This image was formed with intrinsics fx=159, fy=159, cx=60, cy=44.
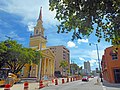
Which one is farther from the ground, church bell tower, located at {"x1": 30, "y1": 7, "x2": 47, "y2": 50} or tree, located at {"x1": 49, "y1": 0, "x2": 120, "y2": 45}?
church bell tower, located at {"x1": 30, "y1": 7, "x2": 47, "y2": 50}

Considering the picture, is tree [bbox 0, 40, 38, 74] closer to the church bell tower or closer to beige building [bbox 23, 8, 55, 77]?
beige building [bbox 23, 8, 55, 77]

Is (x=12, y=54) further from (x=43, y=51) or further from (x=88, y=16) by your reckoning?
(x=43, y=51)

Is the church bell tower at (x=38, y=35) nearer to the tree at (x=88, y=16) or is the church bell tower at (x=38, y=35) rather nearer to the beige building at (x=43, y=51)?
the beige building at (x=43, y=51)

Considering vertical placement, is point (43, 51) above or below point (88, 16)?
above

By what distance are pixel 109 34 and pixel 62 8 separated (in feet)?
8.95

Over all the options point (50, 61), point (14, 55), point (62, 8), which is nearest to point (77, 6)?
point (62, 8)

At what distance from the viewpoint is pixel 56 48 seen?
423ft

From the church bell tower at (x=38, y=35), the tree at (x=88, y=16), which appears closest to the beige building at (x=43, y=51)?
the church bell tower at (x=38, y=35)

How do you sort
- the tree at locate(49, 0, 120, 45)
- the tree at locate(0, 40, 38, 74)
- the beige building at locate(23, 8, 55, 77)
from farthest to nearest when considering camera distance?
the beige building at locate(23, 8, 55, 77)
the tree at locate(0, 40, 38, 74)
the tree at locate(49, 0, 120, 45)

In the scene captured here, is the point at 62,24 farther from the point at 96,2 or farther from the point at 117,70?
the point at 117,70

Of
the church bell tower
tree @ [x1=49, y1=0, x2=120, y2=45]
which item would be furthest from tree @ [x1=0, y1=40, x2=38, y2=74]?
the church bell tower

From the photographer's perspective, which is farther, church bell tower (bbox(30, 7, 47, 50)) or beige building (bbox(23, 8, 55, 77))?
church bell tower (bbox(30, 7, 47, 50))

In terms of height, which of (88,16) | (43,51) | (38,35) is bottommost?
(88,16)

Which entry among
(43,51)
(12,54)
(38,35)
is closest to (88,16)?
(12,54)
